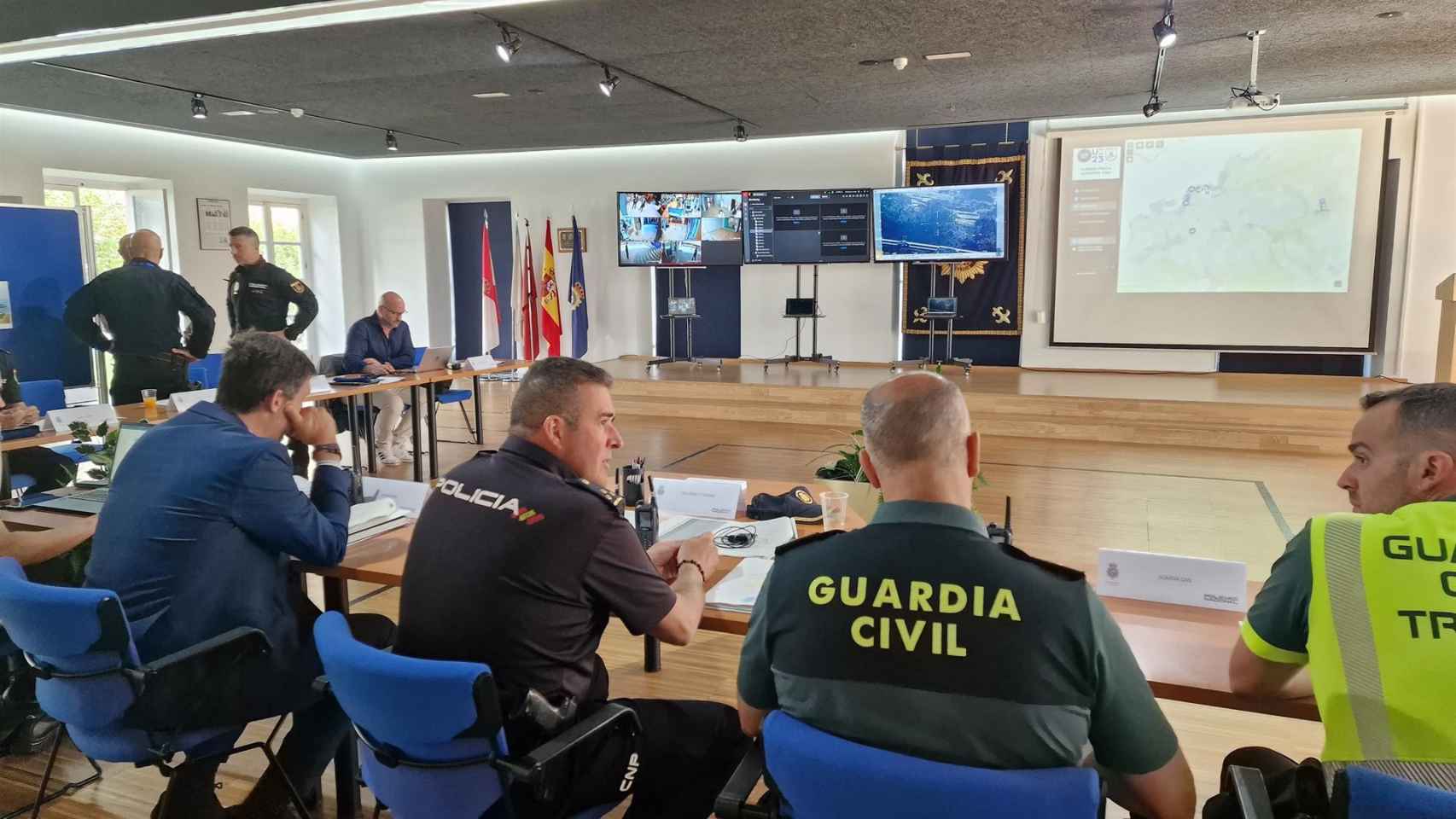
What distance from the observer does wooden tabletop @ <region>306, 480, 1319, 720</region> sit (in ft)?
4.70

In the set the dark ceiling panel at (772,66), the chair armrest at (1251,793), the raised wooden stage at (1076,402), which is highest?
the dark ceiling panel at (772,66)

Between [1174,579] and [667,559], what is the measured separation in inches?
42.6

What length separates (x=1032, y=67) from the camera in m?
6.46

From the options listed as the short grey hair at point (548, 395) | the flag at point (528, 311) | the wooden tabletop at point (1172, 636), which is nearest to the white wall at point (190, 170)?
the flag at point (528, 311)

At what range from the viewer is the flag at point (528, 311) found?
10.4m

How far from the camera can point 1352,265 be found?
8.00 metres

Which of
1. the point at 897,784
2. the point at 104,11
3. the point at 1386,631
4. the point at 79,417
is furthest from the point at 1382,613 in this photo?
the point at 79,417

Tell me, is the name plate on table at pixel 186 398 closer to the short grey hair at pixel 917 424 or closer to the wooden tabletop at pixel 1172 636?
the wooden tabletop at pixel 1172 636

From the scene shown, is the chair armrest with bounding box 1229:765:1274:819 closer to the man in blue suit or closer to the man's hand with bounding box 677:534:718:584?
the man's hand with bounding box 677:534:718:584

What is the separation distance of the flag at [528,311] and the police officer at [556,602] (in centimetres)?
885

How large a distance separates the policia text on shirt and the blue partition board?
8245 mm

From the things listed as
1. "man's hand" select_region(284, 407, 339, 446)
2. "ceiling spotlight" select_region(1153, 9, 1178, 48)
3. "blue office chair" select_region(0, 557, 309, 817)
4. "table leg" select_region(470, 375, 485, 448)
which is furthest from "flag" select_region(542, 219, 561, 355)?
"blue office chair" select_region(0, 557, 309, 817)

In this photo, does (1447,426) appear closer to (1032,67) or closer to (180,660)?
(180,660)

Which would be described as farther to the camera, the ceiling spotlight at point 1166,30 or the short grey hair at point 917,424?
the ceiling spotlight at point 1166,30
